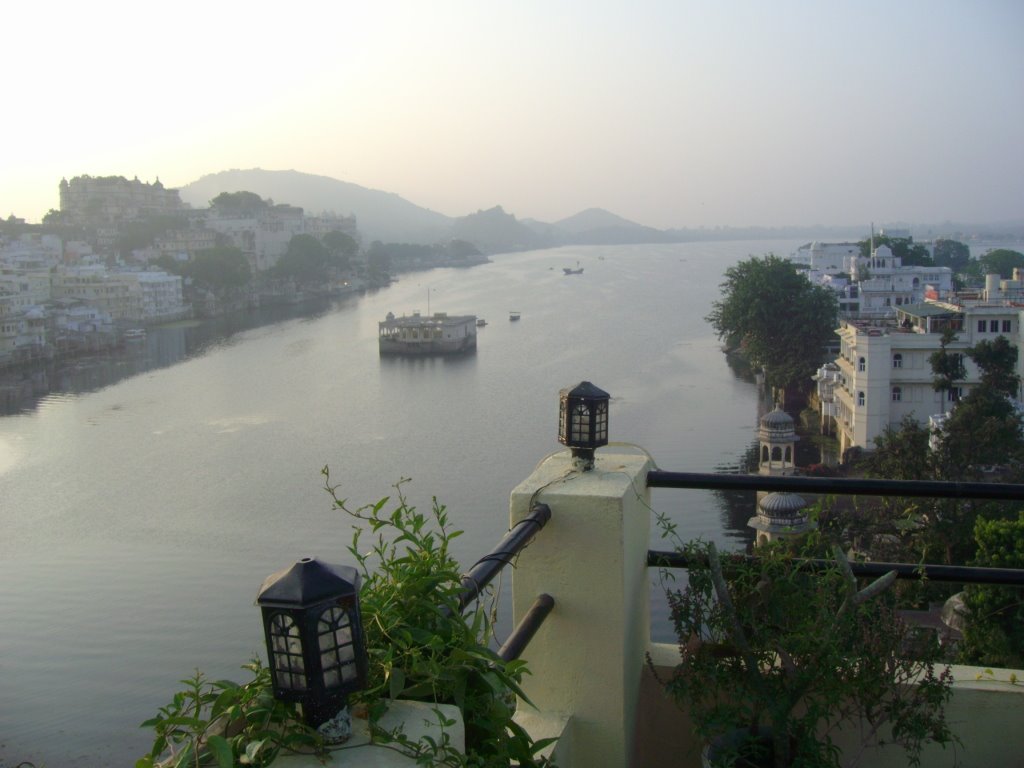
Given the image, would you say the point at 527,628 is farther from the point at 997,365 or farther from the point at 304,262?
the point at 304,262

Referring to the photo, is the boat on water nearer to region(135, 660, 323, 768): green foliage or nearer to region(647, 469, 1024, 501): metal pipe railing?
region(647, 469, 1024, 501): metal pipe railing

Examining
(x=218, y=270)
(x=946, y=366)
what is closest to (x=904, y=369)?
(x=946, y=366)

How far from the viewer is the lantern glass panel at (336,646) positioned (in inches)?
22.3

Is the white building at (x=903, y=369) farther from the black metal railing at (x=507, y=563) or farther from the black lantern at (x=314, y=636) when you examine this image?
the black lantern at (x=314, y=636)

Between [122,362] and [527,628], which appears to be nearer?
[527,628]

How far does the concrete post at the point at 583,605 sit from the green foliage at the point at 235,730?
44 cm

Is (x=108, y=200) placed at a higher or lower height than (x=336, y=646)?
higher

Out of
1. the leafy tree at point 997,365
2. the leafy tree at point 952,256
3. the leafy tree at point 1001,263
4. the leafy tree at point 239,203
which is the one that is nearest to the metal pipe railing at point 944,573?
the leafy tree at point 997,365

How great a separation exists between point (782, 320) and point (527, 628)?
17236 millimetres

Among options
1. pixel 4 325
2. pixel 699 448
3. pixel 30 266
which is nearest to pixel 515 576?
pixel 699 448

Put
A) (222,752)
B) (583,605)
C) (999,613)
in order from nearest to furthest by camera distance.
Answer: (222,752), (583,605), (999,613)

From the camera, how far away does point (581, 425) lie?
109 cm

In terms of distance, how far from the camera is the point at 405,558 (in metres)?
0.76

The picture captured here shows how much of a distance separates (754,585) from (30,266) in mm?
34735
